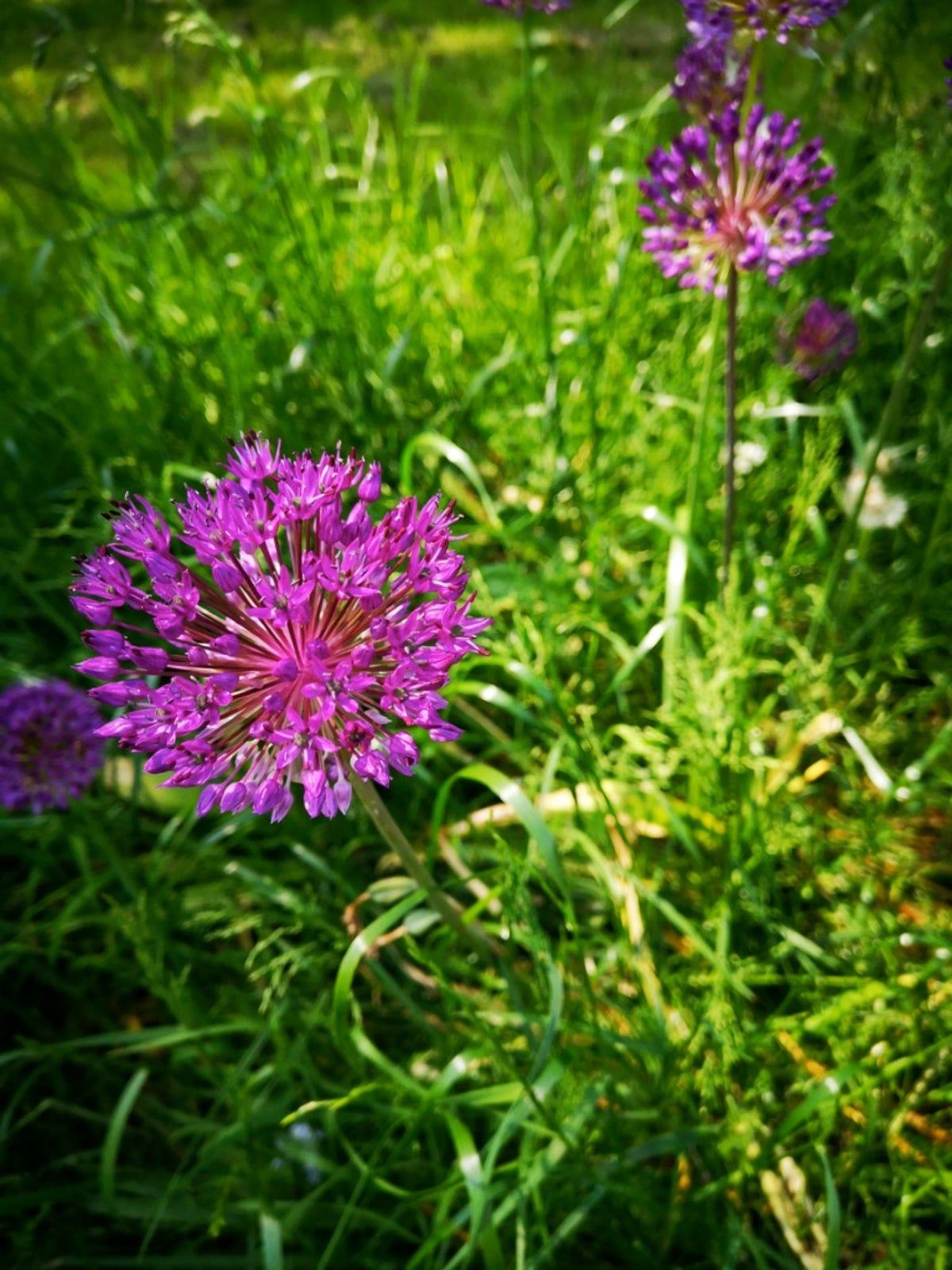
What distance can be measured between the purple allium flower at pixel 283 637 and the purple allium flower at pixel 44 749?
858 millimetres

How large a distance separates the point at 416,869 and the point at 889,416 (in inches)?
42.5

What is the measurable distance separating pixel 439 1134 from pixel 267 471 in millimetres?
1194

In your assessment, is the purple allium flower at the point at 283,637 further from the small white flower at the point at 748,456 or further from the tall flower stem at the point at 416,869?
the small white flower at the point at 748,456

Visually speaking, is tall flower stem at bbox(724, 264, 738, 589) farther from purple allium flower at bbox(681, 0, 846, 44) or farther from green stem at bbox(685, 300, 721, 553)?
purple allium flower at bbox(681, 0, 846, 44)

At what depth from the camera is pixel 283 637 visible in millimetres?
1234

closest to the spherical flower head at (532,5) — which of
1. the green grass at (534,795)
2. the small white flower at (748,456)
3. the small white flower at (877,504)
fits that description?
the green grass at (534,795)

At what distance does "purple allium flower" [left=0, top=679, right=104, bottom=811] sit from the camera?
195 centimetres

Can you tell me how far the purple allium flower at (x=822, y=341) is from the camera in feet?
7.36

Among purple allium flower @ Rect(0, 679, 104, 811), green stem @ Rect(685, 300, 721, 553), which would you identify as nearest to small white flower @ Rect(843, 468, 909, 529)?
green stem @ Rect(685, 300, 721, 553)

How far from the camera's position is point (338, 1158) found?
6.01 feet

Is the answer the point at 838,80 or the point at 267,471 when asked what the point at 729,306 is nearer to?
the point at 267,471

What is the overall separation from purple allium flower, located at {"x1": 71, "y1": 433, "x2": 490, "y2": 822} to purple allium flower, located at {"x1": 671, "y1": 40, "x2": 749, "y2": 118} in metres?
1.03

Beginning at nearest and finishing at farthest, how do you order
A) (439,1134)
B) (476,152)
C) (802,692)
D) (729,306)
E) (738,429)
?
(729,306)
(439,1134)
(802,692)
(738,429)
(476,152)

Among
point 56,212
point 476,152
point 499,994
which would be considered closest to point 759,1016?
point 499,994
